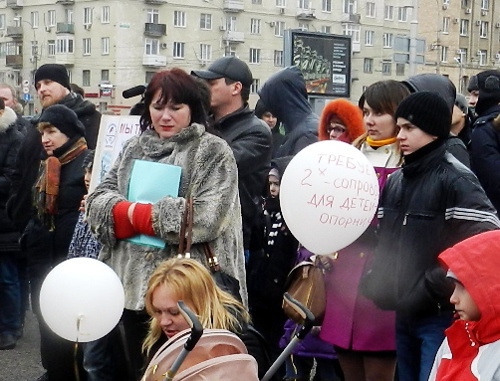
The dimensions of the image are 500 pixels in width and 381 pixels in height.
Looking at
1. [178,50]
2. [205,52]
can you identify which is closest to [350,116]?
[205,52]

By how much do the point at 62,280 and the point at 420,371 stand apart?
1.61 meters

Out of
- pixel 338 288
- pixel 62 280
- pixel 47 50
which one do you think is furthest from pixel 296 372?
pixel 47 50

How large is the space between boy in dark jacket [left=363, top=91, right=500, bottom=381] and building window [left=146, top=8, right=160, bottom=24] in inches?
2098

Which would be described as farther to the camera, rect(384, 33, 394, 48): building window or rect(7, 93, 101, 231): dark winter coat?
rect(384, 33, 394, 48): building window

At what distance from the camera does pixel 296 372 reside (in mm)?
6043

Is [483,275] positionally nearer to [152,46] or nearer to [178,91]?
[178,91]

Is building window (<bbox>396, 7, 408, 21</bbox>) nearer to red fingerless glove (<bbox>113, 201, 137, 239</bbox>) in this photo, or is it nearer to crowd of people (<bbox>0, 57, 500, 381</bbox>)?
crowd of people (<bbox>0, 57, 500, 381</bbox>)

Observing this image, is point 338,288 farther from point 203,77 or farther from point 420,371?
point 203,77

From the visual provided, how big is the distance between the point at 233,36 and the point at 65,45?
9.62 meters

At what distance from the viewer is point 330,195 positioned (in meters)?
4.45

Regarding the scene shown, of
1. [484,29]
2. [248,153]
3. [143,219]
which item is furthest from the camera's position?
[484,29]

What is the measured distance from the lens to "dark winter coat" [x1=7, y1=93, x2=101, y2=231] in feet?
23.3

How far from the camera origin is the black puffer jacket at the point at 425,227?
425 centimetres

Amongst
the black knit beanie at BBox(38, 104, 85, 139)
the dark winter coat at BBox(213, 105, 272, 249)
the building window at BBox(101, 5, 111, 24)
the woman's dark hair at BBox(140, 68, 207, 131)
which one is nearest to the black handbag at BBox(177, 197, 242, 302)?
the woman's dark hair at BBox(140, 68, 207, 131)
